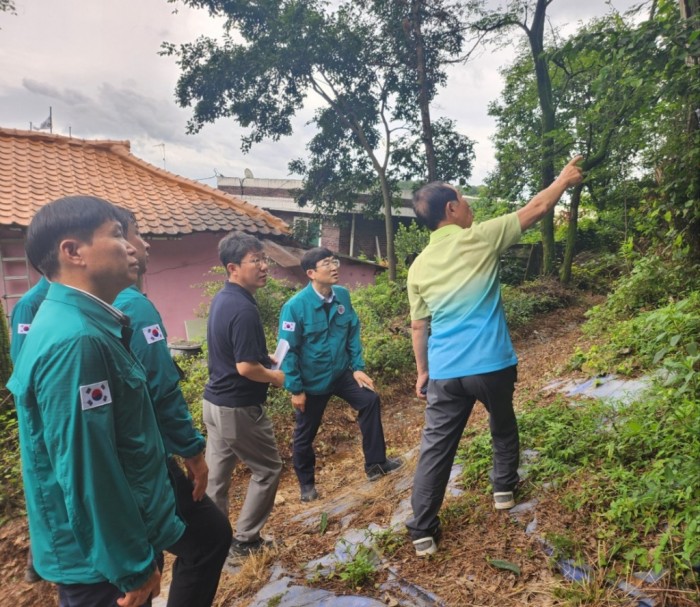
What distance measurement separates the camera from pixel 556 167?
36.5 feet

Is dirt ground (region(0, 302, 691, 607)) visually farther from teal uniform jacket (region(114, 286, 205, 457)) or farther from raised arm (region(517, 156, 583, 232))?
raised arm (region(517, 156, 583, 232))

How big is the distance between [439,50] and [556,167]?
13.2ft

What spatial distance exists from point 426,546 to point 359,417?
1574 mm

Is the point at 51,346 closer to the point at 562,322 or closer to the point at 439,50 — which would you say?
the point at 562,322

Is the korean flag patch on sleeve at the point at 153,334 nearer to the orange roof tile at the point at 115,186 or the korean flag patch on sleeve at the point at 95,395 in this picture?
the korean flag patch on sleeve at the point at 95,395

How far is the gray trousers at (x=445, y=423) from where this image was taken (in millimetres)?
2621

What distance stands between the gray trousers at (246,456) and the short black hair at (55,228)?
5.62 ft

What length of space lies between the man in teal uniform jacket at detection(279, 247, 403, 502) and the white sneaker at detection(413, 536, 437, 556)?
57.6 inches

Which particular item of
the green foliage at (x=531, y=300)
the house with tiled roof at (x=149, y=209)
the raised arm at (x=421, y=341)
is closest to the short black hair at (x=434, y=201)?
the raised arm at (x=421, y=341)

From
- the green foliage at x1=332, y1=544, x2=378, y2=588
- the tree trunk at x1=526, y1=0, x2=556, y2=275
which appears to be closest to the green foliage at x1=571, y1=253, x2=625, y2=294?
the tree trunk at x1=526, y1=0, x2=556, y2=275

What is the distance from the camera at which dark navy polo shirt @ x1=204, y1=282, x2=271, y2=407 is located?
314 cm

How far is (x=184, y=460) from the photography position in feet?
7.80

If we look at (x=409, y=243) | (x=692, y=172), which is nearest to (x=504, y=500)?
(x=692, y=172)

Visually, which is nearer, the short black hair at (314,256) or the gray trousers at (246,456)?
the gray trousers at (246,456)
